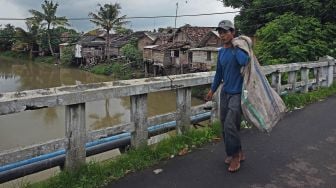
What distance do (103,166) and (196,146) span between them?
1.46m

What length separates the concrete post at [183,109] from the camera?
4.90 meters

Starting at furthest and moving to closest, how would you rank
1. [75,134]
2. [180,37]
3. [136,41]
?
[136,41], [180,37], [75,134]

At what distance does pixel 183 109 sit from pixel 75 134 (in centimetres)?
176

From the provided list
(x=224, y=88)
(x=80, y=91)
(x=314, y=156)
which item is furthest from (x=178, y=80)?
(x=314, y=156)

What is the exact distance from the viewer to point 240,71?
396cm

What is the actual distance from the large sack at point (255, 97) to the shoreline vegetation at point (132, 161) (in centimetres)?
110

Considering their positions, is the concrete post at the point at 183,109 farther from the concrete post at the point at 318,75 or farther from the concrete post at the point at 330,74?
the concrete post at the point at 330,74

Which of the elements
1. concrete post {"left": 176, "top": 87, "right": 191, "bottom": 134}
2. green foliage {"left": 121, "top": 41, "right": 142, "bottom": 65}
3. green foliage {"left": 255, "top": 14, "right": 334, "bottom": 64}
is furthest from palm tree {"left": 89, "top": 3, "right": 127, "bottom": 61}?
concrete post {"left": 176, "top": 87, "right": 191, "bottom": 134}

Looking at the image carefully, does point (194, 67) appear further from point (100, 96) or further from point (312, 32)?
point (100, 96)

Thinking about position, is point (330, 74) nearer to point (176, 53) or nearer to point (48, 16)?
point (176, 53)

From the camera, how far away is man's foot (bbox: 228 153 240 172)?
400 centimetres

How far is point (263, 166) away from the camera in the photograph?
417 centimetres

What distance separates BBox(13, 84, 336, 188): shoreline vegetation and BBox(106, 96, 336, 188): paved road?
0.12 m

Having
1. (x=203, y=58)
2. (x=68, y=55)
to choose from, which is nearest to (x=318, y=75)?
(x=203, y=58)
